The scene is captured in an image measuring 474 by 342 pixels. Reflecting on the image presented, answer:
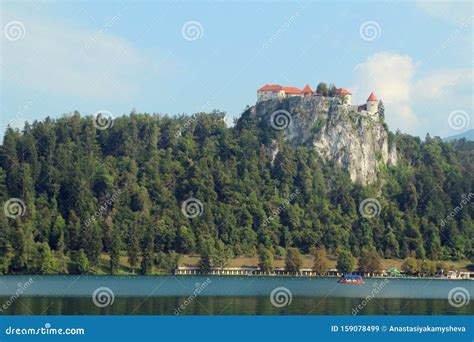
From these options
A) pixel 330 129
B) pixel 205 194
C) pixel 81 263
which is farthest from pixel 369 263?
pixel 330 129

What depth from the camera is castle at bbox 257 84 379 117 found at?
16900 centimetres

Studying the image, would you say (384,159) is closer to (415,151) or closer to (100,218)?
(415,151)

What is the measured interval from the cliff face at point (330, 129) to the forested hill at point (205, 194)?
2.42 m

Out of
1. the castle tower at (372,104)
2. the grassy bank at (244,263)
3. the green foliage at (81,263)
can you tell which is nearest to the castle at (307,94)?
the castle tower at (372,104)

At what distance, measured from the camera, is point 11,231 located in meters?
105

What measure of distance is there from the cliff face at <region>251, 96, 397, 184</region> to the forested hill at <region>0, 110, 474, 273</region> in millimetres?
2422

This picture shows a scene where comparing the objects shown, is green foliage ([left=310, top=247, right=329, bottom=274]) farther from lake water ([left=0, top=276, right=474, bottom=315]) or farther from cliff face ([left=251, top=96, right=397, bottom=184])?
cliff face ([left=251, top=96, right=397, bottom=184])

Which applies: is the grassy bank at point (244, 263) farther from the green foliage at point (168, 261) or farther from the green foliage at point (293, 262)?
the green foliage at point (293, 262)

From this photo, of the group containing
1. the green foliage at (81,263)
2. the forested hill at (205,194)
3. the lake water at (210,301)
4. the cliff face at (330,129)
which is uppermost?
the cliff face at (330,129)

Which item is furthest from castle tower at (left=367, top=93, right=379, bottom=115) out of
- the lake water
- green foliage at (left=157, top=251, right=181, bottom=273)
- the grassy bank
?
the lake water

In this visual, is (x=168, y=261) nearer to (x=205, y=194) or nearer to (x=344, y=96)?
(x=205, y=194)

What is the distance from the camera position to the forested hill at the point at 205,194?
124 metres

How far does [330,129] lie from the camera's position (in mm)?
166250

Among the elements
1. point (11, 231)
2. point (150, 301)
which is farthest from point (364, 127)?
point (150, 301)
